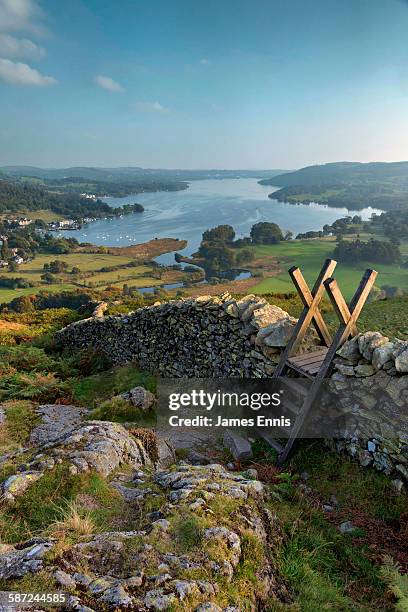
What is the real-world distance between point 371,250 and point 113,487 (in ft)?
169

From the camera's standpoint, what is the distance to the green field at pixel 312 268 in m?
37.0

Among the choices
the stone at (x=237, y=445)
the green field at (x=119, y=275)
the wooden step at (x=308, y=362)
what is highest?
the wooden step at (x=308, y=362)

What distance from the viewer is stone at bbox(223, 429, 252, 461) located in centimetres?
645

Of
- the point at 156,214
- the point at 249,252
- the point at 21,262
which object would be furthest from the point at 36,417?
the point at 156,214

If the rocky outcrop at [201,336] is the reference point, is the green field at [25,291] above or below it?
below

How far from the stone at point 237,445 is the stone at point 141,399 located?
2.48 metres

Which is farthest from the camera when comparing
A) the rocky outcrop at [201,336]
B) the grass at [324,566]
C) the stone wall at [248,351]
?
the rocky outcrop at [201,336]

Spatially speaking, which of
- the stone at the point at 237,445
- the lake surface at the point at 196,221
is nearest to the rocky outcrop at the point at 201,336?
the stone at the point at 237,445

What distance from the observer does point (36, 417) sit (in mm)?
8469

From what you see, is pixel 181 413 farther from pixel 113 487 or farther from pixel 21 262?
pixel 21 262

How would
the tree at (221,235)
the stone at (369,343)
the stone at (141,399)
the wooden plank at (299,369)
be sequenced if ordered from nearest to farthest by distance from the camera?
the stone at (369,343), the wooden plank at (299,369), the stone at (141,399), the tree at (221,235)

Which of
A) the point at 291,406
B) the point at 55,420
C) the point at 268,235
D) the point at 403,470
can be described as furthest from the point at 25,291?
the point at 403,470

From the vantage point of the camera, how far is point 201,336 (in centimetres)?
986

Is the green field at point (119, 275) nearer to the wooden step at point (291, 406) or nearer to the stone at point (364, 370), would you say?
the wooden step at point (291, 406)
